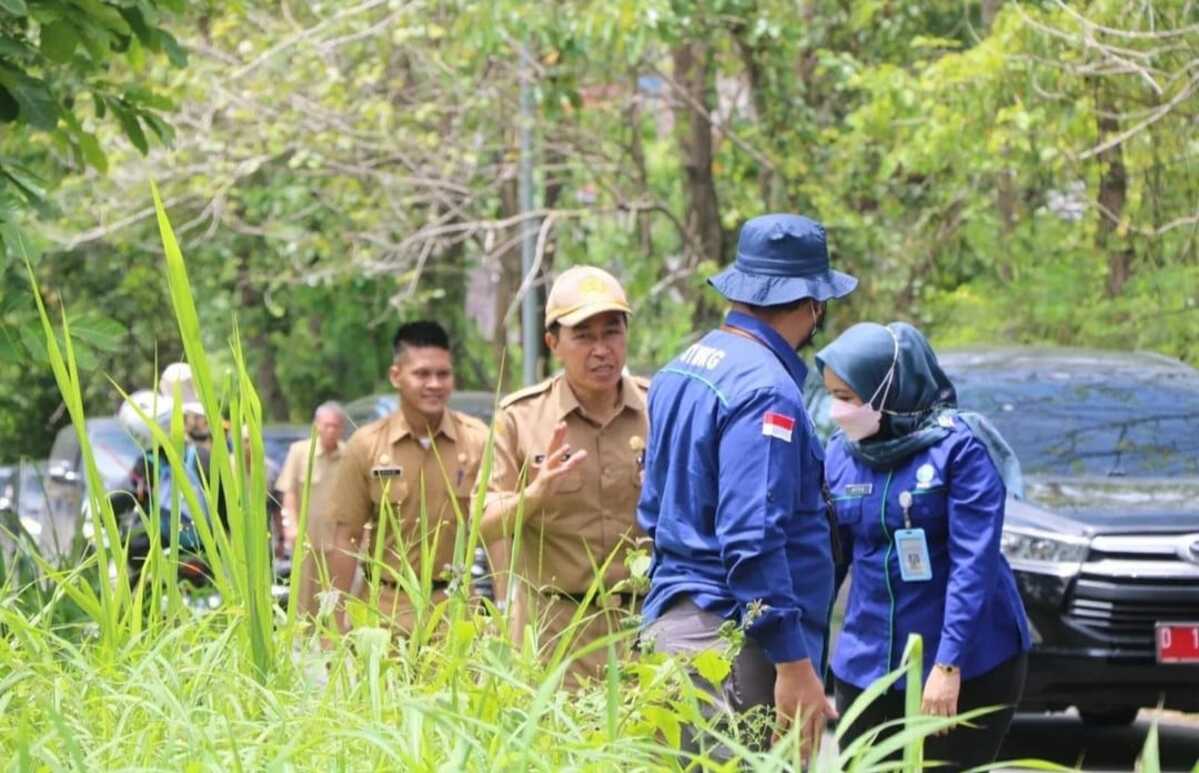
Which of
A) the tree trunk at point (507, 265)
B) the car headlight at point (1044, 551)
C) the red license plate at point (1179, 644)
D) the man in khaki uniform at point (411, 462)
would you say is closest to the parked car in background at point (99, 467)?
the tree trunk at point (507, 265)

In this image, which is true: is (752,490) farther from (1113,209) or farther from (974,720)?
(1113,209)

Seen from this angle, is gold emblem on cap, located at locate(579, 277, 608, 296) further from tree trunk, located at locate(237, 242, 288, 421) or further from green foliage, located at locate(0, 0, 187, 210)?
tree trunk, located at locate(237, 242, 288, 421)

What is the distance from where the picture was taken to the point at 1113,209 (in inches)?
660

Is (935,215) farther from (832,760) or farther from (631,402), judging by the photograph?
(832,760)

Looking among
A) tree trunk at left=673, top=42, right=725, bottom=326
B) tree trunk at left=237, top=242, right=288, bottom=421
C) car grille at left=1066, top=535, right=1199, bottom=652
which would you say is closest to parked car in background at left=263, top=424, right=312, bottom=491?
tree trunk at left=673, top=42, right=725, bottom=326

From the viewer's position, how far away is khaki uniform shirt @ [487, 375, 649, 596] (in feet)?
21.2

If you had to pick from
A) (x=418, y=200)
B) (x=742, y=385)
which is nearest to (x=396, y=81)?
(x=418, y=200)

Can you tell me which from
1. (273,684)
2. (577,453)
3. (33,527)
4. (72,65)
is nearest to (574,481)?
(577,453)

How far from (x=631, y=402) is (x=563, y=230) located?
15712mm

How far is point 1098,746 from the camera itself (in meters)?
10.9

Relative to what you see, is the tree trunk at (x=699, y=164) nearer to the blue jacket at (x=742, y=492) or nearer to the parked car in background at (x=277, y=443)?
the parked car in background at (x=277, y=443)

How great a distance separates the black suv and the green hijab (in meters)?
3.01

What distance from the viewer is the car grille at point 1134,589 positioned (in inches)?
376

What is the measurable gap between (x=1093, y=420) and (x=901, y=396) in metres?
4.30
